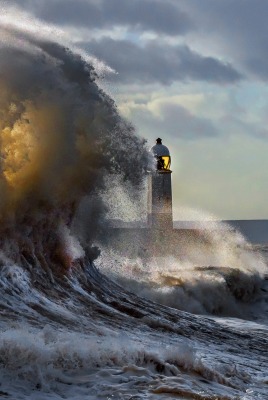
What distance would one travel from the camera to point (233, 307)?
47.5 feet

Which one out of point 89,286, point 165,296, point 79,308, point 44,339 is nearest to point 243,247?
point 165,296

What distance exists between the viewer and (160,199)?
19297 mm

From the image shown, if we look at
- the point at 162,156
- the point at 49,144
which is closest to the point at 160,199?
the point at 162,156

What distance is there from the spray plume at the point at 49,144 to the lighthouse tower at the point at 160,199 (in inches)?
288

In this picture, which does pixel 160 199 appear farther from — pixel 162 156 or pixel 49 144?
pixel 49 144

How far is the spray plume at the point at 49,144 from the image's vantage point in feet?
29.8

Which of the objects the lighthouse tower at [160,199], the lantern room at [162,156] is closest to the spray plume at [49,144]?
the lighthouse tower at [160,199]

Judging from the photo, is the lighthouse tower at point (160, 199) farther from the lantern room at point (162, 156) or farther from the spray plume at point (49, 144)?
the spray plume at point (49, 144)

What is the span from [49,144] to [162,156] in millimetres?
10370

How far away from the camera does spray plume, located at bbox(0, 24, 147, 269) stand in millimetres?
9070

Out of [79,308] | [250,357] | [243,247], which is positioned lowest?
[250,357]

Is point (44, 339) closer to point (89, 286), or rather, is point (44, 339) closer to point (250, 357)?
point (250, 357)

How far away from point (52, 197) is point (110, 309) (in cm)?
230

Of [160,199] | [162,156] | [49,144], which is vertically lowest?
[49,144]
